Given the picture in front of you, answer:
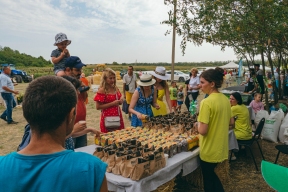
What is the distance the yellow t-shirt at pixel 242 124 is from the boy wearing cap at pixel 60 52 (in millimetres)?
3078

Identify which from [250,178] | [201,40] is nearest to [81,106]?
[250,178]

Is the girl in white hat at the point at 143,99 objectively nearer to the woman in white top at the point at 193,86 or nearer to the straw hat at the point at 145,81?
the straw hat at the point at 145,81

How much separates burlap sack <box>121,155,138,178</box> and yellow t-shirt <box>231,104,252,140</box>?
9.88 ft

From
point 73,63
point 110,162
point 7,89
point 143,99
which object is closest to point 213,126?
Result: point 110,162

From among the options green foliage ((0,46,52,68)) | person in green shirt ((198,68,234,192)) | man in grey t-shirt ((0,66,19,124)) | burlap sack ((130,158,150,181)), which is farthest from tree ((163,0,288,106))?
green foliage ((0,46,52,68))

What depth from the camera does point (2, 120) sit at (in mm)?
8570

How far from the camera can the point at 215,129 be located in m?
2.72

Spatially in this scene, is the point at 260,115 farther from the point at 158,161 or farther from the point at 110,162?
the point at 110,162

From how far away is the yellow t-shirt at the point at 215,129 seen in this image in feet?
8.74

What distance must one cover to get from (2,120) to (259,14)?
8277 mm

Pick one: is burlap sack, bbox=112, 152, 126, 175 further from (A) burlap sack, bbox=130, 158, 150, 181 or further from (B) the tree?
(B) the tree

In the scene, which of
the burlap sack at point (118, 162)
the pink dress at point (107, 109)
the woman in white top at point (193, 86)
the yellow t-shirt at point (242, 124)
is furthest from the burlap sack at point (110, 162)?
the woman in white top at point (193, 86)

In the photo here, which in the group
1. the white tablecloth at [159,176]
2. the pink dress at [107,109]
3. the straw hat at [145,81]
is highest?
the straw hat at [145,81]

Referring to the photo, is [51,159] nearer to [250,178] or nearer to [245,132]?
[250,178]
